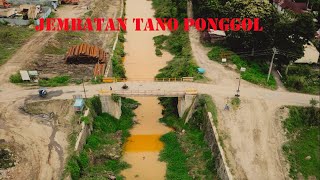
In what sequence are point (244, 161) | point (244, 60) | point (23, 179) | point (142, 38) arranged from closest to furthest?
point (23, 179) → point (244, 161) → point (244, 60) → point (142, 38)

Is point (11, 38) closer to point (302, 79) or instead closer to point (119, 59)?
point (119, 59)

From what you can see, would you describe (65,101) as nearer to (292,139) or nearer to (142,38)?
(292,139)

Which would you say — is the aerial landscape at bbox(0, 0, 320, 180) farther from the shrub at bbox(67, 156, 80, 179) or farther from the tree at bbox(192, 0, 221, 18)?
the tree at bbox(192, 0, 221, 18)

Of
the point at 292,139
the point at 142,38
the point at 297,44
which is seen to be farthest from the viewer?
the point at 142,38

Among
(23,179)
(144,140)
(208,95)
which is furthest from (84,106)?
(208,95)

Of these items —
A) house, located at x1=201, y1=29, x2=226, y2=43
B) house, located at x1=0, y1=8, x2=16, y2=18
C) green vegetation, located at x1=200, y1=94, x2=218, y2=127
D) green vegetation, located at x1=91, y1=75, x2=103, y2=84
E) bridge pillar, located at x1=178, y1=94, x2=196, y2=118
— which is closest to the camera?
green vegetation, located at x1=200, y1=94, x2=218, y2=127

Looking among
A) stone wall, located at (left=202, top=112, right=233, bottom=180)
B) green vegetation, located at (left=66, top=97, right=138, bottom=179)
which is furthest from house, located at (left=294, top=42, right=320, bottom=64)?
green vegetation, located at (left=66, top=97, right=138, bottom=179)
